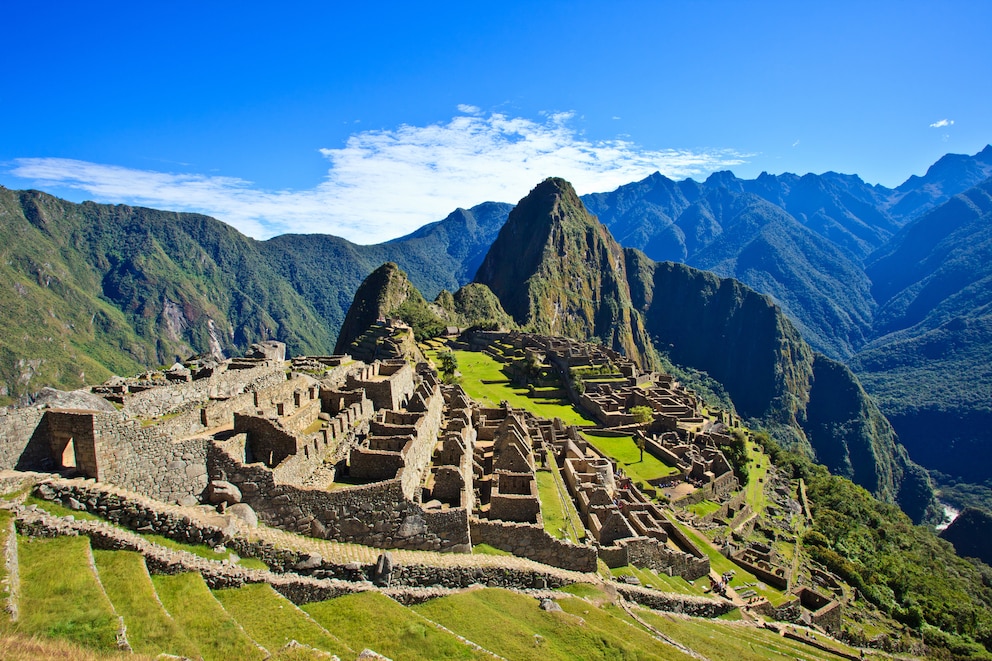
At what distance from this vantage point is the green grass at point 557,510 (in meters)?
21.2

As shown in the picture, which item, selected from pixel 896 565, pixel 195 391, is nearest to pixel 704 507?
pixel 896 565

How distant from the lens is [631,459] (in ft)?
152

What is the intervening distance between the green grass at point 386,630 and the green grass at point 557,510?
8010 millimetres

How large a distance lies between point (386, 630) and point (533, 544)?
775 cm

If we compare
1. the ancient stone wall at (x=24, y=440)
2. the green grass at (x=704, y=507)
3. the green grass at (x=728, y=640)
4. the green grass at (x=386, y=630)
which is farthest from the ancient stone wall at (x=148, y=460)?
the green grass at (x=704, y=507)

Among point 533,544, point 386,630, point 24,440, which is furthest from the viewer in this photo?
point 533,544

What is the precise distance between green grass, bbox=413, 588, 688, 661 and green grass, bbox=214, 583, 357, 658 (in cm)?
332

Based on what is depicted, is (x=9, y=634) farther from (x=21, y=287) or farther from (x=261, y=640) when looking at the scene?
(x=21, y=287)

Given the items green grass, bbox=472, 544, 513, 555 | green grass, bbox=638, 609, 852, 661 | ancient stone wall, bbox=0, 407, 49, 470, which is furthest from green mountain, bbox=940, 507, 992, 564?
ancient stone wall, bbox=0, 407, 49, 470

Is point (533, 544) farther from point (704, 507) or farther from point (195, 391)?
point (704, 507)

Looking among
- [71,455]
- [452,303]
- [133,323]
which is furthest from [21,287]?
[71,455]

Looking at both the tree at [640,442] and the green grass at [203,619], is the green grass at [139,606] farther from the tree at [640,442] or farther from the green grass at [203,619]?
the tree at [640,442]

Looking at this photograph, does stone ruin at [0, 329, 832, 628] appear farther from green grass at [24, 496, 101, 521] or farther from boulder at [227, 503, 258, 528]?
green grass at [24, 496, 101, 521]

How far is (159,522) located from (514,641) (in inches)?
343
